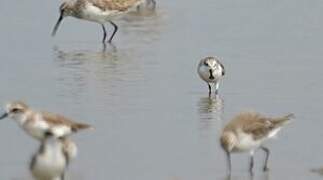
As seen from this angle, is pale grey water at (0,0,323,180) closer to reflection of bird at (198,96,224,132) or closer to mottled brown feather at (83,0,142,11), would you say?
reflection of bird at (198,96,224,132)

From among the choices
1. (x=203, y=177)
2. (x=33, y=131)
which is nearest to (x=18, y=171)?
(x=33, y=131)

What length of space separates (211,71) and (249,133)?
389 centimetres

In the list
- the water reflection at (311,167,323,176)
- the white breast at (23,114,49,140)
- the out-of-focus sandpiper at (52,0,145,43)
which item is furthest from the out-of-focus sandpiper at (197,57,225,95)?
the white breast at (23,114,49,140)

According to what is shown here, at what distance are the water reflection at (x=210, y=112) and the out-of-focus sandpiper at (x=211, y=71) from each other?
1.02 feet

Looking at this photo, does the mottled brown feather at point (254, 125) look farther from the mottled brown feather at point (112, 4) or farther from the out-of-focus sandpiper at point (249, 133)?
the mottled brown feather at point (112, 4)

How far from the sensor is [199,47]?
57.2 feet

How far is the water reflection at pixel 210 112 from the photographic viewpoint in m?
12.6

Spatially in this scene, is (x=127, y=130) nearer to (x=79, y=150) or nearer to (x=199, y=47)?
(x=79, y=150)

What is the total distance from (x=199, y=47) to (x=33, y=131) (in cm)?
779

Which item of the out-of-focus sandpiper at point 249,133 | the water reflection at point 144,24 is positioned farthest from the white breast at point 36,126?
the water reflection at point 144,24

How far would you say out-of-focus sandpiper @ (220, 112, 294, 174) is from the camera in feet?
34.4

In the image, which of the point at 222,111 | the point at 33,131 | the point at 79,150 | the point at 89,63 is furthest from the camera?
the point at 89,63

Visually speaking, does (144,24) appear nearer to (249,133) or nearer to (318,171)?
(249,133)

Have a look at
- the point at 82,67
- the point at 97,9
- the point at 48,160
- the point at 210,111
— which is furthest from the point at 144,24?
the point at 48,160
